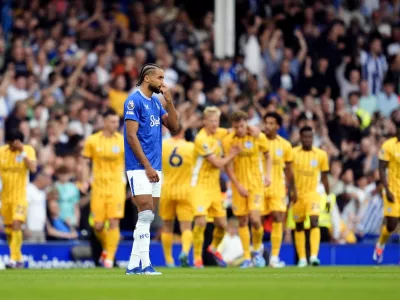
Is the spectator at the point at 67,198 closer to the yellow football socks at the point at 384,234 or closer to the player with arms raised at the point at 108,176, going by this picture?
the player with arms raised at the point at 108,176

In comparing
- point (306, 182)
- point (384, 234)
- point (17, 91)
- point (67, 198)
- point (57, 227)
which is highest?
point (17, 91)

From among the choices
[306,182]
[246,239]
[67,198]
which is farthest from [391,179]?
[67,198]

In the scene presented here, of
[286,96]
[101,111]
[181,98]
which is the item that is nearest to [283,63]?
[286,96]

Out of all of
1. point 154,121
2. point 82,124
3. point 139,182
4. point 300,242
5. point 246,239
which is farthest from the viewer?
point 82,124

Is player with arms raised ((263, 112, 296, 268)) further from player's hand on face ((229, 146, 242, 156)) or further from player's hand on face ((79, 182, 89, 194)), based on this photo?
player's hand on face ((79, 182, 89, 194))

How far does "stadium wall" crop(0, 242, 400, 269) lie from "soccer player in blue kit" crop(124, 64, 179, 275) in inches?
306

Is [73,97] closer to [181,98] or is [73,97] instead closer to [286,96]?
[181,98]

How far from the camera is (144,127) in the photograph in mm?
14484

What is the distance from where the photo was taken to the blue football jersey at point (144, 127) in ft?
47.1

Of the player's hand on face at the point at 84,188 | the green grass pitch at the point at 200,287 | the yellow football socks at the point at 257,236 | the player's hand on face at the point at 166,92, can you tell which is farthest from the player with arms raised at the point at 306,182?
the player's hand on face at the point at 166,92

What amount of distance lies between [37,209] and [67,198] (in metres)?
0.65

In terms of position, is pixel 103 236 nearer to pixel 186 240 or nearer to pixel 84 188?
pixel 186 240

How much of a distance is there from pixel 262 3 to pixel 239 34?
132 cm

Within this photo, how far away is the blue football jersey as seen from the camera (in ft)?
47.1
